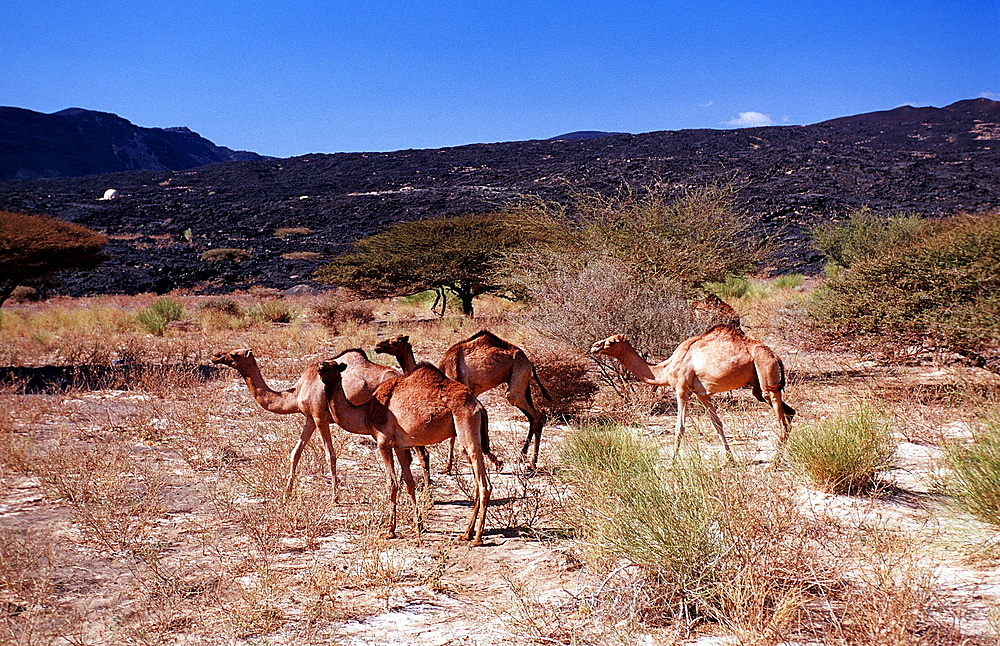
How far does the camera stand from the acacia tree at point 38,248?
14.5 m

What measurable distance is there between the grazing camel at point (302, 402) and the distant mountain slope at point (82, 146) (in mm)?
114453

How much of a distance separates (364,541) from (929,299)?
8281 mm

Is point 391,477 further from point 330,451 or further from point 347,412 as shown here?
point 330,451

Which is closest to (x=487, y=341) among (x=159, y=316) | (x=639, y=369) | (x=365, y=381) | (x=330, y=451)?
(x=365, y=381)

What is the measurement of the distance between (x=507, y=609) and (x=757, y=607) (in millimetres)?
1346

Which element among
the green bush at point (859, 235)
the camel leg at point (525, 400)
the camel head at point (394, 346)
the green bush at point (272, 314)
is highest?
the green bush at point (859, 235)

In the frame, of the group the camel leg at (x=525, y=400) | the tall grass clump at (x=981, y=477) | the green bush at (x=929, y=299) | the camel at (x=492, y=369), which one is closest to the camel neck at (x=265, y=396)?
the camel at (x=492, y=369)

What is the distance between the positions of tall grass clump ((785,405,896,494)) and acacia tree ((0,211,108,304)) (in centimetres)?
1427

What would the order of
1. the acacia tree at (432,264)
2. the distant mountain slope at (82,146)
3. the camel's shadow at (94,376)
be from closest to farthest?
1. the camel's shadow at (94,376)
2. the acacia tree at (432,264)
3. the distant mountain slope at (82,146)

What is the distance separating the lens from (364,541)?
523cm

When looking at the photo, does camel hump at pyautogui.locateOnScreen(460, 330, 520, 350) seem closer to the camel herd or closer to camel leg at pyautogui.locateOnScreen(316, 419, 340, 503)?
the camel herd

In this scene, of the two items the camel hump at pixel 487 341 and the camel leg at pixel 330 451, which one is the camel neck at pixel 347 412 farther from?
the camel hump at pixel 487 341

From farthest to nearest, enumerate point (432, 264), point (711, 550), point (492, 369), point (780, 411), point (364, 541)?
1. point (432, 264)
2. point (492, 369)
3. point (780, 411)
4. point (364, 541)
5. point (711, 550)

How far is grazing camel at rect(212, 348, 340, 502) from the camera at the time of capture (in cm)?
642
